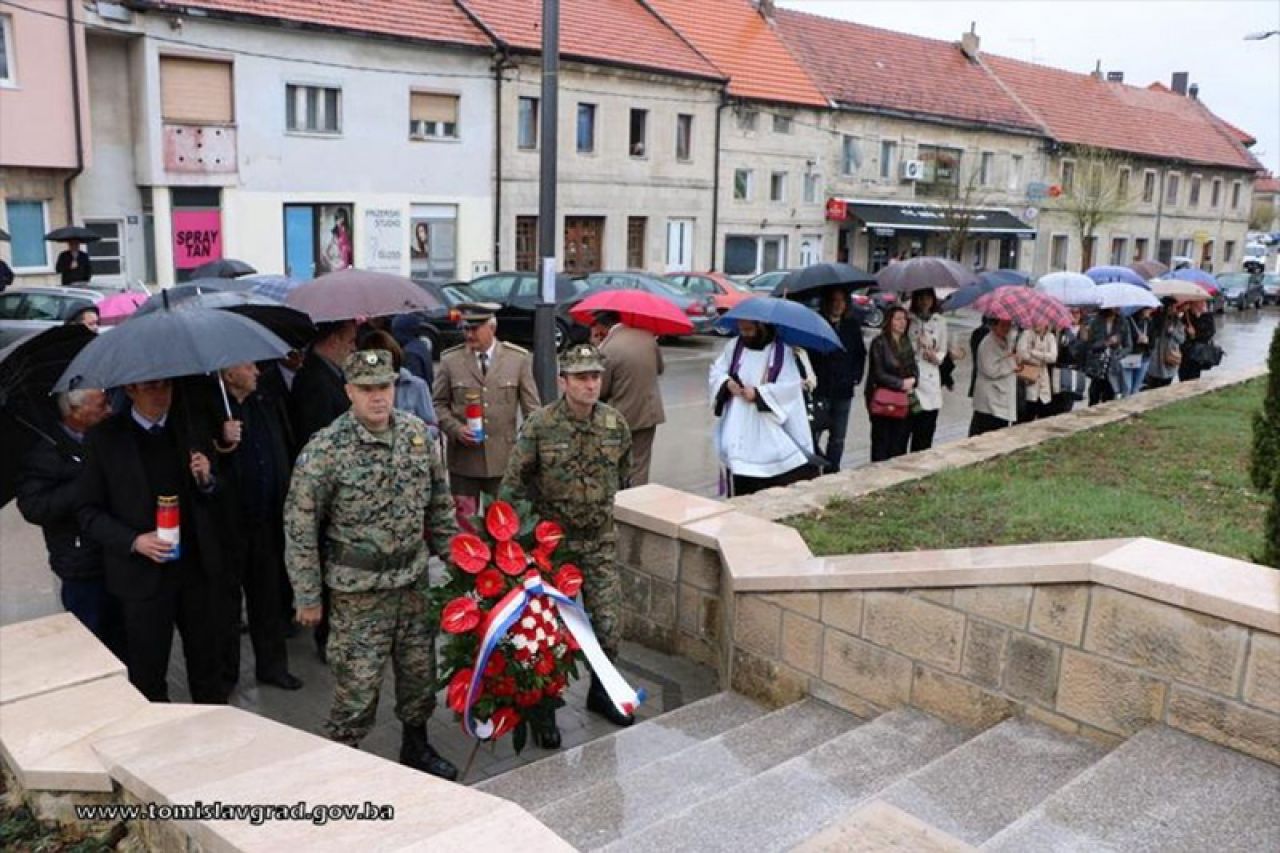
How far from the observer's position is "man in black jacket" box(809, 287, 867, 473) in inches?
360

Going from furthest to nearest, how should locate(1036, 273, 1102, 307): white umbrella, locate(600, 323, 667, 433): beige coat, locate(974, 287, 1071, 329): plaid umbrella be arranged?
locate(1036, 273, 1102, 307): white umbrella → locate(974, 287, 1071, 329): plaid umbrella → locate(600, 323, 667, 433): beige coat

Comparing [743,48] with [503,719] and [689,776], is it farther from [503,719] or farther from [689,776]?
[689,776]

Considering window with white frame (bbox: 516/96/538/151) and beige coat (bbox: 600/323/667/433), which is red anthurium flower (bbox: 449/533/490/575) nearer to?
beige coat (bbox: 600/323/667/433)

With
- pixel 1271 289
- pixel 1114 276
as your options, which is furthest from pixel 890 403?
pixel 1271 289

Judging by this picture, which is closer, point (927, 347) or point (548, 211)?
point (927, 347)

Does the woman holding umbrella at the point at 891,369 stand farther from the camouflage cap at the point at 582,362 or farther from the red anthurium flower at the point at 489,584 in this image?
the red anthurium flower at the point at 489,584

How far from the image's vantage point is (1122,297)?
1191 cm

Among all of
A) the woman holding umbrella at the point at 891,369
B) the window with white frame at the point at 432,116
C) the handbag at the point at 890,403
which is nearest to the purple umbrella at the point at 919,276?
the woman holding umbrella at the point at 891,369

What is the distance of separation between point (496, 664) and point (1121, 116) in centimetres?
5445

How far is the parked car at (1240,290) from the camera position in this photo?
42469 mm

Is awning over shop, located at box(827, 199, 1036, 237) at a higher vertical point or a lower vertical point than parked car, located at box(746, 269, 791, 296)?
higher

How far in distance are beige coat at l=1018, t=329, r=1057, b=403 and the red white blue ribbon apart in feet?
21.1

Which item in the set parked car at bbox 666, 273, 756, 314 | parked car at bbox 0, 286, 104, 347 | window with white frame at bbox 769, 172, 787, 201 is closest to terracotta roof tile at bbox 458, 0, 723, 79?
window with white frame at bbox 769, 172, 787, 201

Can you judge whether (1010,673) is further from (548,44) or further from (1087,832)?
(548,44)
